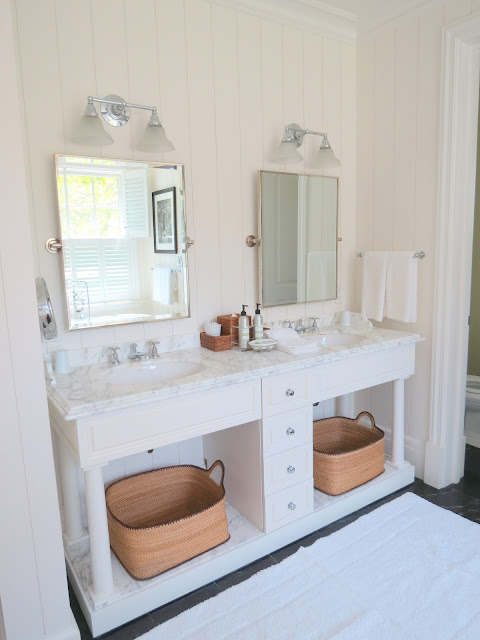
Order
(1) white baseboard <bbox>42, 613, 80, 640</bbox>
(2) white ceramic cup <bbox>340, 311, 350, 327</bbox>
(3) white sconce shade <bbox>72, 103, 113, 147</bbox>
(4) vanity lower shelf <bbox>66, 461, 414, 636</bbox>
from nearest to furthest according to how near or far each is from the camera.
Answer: (1) white baseboard <bbox>42, 613, 80, 640</bbox> < (4) vanity lower shelf <bbox>66, 461, 414, 636</bbox> < (3) white sconce shade <bbox>72, 103, 113, 147</bbox> < (2) white ceramic cup <bbox>340, 311, 350, 327</bbox>

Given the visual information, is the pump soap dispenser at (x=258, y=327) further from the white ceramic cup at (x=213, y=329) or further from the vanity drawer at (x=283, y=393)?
the vanity drawer at (x=283, y=393)

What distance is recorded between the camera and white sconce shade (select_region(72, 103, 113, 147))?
1.81 metres

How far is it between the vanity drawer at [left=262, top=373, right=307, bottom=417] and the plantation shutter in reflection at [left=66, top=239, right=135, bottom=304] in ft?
2.45

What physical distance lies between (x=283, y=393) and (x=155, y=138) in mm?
1222

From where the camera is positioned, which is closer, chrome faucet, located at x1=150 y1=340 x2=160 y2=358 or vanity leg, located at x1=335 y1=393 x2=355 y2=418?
chrome faucet, located at x1=150 y1=340 x2=160 y2=358

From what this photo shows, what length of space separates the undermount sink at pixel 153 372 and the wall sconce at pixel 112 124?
0.95 m

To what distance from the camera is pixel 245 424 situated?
6.64 feet

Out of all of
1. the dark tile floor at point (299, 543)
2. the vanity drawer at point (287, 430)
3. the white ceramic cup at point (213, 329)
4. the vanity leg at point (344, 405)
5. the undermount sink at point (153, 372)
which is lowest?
the dark tile floor at point (299, 543)

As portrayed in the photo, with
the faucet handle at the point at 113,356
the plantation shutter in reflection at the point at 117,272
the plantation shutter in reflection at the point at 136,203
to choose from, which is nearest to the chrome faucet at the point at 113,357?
the faucet handle at the point at 113,356

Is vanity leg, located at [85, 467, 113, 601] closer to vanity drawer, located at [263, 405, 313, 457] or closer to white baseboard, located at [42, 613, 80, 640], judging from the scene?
white baseboard, located at [42, 613, 80, 640]

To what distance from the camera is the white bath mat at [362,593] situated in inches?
62.8

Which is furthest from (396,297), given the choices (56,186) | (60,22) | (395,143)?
(60,22)

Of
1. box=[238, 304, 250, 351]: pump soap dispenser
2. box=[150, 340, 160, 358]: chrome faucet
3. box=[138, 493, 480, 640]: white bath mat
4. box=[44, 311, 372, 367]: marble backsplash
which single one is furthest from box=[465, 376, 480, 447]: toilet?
box=[150, 340, 160, 358]: chrome faucet

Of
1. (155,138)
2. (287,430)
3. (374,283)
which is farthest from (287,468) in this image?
(155,138)
